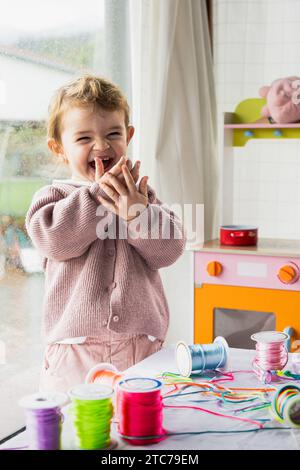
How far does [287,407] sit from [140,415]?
0.22 metres

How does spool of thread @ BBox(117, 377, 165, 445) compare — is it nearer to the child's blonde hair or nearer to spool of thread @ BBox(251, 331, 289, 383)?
spool of thread @ BBox(251, 331, 289, 383)

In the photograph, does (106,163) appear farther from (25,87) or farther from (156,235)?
(25,87)

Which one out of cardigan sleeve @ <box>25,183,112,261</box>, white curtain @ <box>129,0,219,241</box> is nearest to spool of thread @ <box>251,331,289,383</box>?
cardigan sleeve @ <box>25,183,112,261</box>

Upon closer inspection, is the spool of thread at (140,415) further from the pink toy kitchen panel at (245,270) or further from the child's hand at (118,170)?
the pink toy kitchen panel at (245,270)

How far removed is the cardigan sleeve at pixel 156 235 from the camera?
141cm

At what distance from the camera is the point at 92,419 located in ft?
2.92

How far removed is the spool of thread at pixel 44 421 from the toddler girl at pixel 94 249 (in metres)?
0.52

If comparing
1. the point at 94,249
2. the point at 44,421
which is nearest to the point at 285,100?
the point at 94,249

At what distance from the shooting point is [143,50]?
7.80 ft

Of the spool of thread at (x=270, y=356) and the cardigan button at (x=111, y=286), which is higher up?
the cardigan button at (x=111, y=286)

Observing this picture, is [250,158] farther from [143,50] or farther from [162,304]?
[162,304]

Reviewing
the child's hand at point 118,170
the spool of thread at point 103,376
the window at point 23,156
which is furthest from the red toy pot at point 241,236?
the spool of thread at point 103,376

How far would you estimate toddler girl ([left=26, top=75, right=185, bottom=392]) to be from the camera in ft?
4.57

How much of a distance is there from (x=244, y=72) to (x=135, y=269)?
148 centimetres
